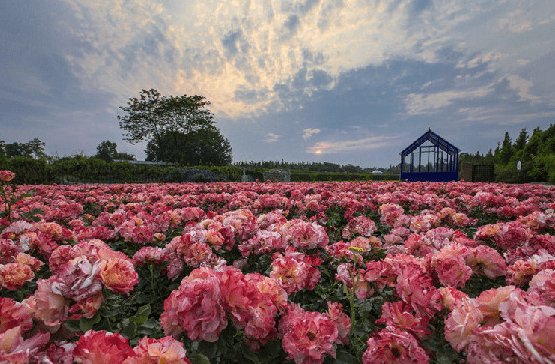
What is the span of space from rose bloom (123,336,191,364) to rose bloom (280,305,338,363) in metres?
0.37

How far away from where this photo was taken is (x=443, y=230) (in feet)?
7.02

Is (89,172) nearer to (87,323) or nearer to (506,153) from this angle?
(87,323)

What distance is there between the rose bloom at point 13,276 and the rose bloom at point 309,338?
1.34 m

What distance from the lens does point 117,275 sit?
120 cm

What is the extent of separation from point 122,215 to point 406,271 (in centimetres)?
282

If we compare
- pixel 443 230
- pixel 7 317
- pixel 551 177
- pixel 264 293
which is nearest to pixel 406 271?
pixel 264 293

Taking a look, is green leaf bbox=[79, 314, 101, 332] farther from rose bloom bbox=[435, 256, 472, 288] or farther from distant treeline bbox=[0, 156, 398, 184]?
distant treeline bbox=[0, 156, 398, 184]

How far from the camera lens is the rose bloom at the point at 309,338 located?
3.48 feet

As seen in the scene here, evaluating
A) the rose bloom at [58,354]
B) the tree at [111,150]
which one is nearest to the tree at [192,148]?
the tree at [111,150]

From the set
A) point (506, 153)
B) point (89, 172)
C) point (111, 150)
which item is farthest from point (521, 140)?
point (111, 150)

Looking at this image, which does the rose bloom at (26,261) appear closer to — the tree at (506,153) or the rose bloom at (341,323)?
the rose bloom at (341,323)

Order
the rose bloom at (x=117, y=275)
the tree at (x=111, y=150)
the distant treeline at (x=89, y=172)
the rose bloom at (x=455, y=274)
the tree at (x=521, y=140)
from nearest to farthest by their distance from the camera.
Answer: the rose bloom at (x=117, y=275)
the rose bloom at (x=455, y=274)
the distant treeline at (x=89, y=172)
the tree at (x=521, y=140)
the tree at (x=111, y=150)

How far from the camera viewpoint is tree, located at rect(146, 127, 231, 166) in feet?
171

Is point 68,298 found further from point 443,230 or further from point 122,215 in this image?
point 122,215
